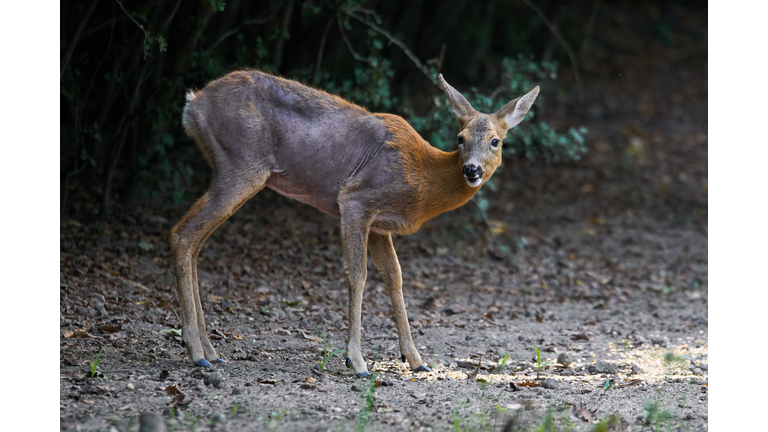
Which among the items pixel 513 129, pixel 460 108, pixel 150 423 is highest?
pixel 513 129

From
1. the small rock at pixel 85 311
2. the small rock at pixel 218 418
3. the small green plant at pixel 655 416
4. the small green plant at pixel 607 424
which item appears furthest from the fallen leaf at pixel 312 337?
the small green plant at pixel 655 416

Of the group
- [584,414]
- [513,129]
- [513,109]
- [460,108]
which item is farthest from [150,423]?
[513,129]

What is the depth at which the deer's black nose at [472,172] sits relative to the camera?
504 cm

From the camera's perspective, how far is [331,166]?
5.36 m

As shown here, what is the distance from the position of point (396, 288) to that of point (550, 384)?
1.23 metres

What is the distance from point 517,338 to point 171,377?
2.88 metres

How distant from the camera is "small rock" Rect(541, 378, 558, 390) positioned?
16.4 ft

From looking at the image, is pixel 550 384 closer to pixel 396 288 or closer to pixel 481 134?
pixel 396 288

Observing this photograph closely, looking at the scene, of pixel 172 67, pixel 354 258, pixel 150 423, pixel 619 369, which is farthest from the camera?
pixel 172 67

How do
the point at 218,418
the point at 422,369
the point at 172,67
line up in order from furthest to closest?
1. the point at 172,67
2. the point at 422,369
3. the point at 218,418

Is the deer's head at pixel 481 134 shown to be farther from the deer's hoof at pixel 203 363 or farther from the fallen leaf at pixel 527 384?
the deer's hoof at pixel 203 363

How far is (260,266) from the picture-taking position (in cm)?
789

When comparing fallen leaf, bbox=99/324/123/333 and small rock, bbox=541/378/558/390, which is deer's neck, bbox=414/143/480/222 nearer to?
small rock, bbox=541/378/558/390

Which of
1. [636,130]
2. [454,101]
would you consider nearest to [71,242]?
[454,101]
